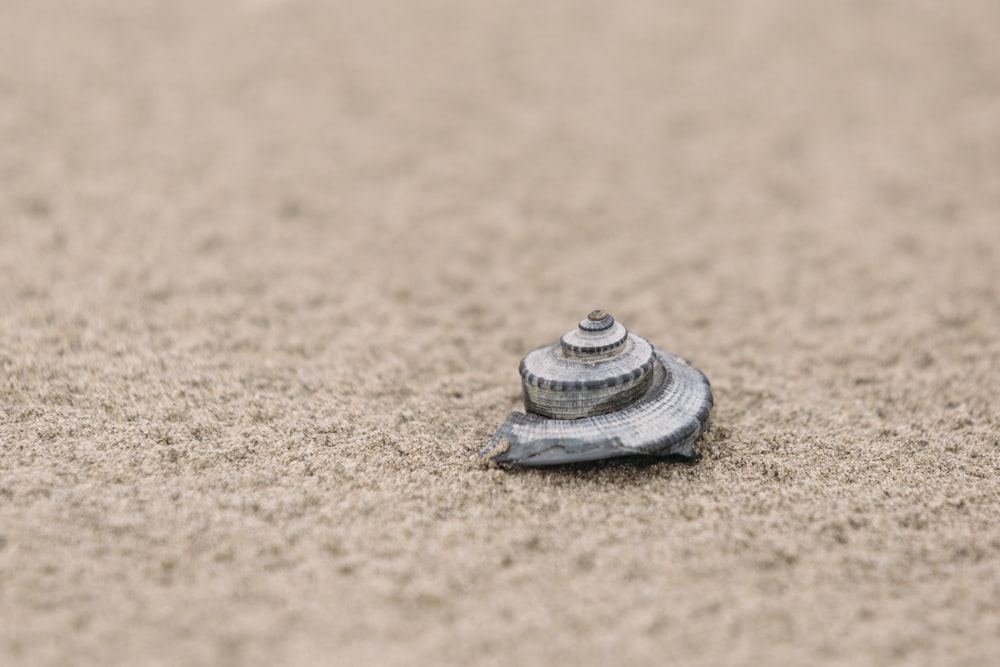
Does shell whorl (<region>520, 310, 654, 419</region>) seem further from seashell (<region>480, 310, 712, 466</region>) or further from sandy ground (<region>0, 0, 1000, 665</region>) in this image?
sandy ground (<region>0, 0, 1000, 665</region>)

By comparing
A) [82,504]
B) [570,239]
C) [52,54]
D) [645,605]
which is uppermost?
[52,54]

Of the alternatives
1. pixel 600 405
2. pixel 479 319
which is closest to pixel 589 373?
pixel 600 405

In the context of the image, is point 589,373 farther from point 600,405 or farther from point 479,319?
point 479,319

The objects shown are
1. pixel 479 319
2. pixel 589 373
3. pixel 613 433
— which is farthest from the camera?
pixel 479 319

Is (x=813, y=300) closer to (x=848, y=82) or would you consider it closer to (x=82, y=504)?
→ (x=848, y=82)

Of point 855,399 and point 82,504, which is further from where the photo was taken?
point 855,399

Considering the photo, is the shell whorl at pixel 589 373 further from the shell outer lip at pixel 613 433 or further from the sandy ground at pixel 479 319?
the sandy ground at pixel 479 319

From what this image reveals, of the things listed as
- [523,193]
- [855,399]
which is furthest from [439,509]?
[523,193]

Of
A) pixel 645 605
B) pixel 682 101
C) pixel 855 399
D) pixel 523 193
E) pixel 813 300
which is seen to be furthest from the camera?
pixel 682 101
